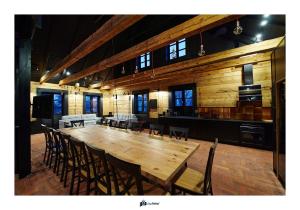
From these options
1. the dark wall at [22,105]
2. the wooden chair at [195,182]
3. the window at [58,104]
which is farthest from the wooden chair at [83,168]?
the window at [58,104]

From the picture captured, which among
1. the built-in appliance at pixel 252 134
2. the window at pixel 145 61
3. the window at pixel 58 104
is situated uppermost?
the window at pixel 145 61

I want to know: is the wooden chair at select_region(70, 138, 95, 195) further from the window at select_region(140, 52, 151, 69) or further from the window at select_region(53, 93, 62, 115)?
the window at select_region(53, 93, 62, 115)

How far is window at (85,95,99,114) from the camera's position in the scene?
28.7 feet

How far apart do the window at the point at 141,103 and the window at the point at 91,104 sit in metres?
3.02

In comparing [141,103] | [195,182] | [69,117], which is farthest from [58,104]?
[195,182]

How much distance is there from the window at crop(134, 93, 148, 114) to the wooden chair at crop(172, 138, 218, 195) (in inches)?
251

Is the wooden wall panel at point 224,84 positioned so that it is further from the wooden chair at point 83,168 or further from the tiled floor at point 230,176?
the wooden chair at point 83,168

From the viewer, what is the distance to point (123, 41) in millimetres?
4387

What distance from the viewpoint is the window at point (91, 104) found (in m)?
8.74

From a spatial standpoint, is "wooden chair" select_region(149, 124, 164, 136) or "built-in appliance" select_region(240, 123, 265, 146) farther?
"built-in appliance" select_region(240, 123, 265, 146)

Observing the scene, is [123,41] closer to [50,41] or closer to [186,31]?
[50,41]

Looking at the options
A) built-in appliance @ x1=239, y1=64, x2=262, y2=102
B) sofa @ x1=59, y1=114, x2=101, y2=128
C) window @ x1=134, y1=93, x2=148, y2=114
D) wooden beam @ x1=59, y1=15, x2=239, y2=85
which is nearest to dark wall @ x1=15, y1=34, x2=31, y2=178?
wooden beam @ x1=59, y1=15, x2=239, y2=85
